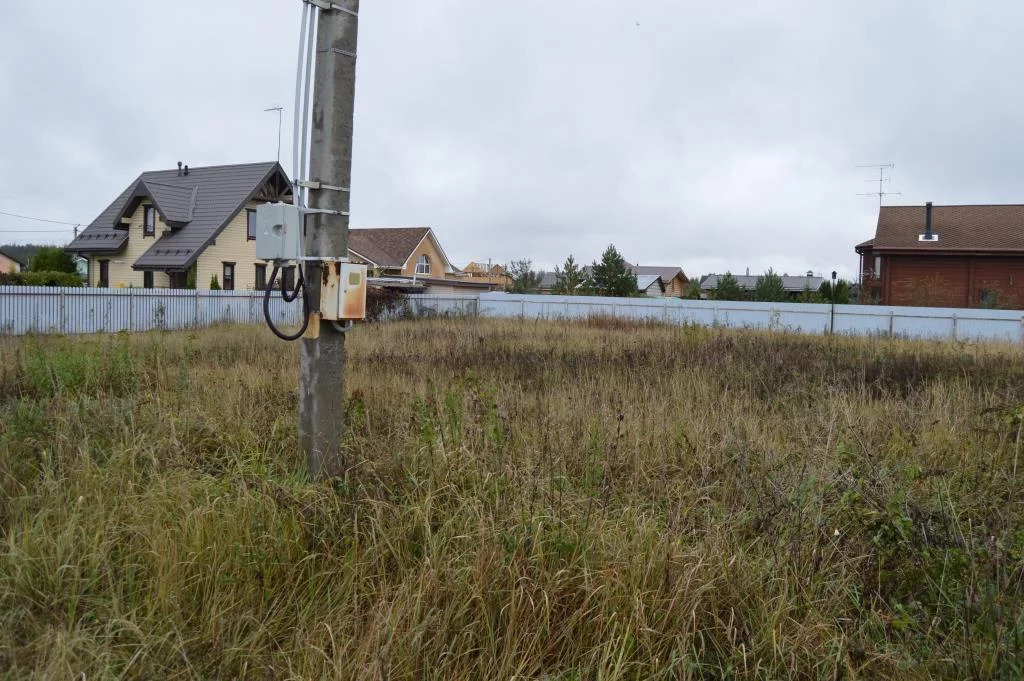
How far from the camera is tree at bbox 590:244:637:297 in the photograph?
4038cm

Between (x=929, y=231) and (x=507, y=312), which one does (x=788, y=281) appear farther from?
(x=507, y=312)

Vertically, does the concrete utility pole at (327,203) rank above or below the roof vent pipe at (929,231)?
below

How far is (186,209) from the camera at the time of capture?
33.4m

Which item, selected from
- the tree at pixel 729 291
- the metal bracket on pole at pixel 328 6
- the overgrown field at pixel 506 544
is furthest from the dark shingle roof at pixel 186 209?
the metal bracket on pole at pixel 328 6

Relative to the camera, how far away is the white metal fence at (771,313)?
2069cm

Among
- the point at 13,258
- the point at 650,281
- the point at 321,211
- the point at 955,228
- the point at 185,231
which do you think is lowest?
the point at 321,211

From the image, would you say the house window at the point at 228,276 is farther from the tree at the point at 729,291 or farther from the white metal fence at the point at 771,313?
the tree at the point at 729,291

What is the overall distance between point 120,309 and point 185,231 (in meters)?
12.9

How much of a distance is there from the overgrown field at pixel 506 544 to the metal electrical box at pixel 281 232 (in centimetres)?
111

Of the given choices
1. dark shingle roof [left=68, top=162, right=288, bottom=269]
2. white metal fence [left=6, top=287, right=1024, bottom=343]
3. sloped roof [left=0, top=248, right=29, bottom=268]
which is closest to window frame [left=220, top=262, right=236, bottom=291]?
dark shingle roof [left=68, top=162, right=288, bottom=269]

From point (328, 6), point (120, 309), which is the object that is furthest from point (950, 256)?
point (328, 6)

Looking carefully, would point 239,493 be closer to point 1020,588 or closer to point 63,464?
point 63,464

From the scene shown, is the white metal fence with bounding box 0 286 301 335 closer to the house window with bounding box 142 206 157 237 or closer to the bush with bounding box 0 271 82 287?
the bush with bounding box 0 271 82 287

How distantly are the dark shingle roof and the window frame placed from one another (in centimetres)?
200
